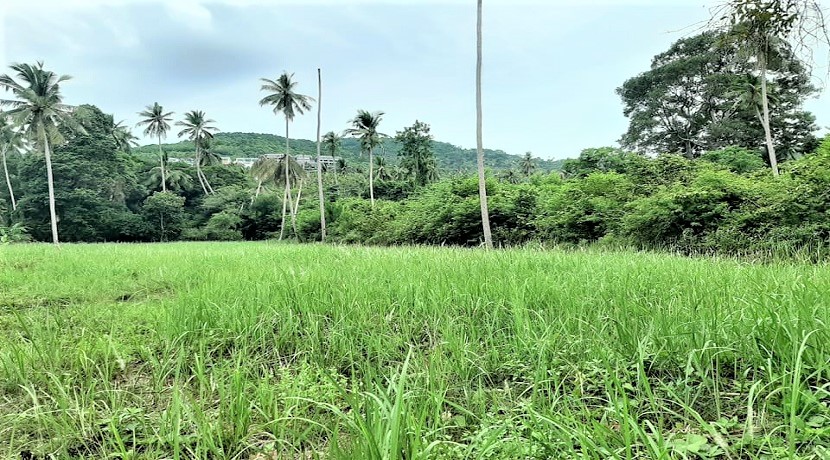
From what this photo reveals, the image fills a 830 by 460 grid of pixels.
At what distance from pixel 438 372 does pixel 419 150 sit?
36605 mm

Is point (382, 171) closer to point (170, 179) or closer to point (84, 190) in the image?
point (170, 179)

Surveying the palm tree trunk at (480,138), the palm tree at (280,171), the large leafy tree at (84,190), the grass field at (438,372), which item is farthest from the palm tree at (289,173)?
the grass field at (438,372)

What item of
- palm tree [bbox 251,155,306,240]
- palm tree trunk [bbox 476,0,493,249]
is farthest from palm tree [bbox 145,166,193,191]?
palm tree trunk [bbox 476,0,493,249]

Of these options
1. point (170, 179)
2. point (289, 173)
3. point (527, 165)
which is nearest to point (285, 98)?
point (289, 173)

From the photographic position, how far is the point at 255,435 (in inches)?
65.6

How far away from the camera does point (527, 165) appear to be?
57469 millimetres

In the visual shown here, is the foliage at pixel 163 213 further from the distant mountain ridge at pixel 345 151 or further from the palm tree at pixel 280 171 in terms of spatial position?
the distant mountain ridge at pixel 345 151

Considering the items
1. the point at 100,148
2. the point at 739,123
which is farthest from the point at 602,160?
the point at 100,148

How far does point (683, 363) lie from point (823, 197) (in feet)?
33.0

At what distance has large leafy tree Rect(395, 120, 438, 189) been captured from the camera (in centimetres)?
3725

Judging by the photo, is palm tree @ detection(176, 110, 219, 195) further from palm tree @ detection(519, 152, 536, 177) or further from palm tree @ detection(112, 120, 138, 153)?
palm tree @ detection(519, 152, 536, 177)

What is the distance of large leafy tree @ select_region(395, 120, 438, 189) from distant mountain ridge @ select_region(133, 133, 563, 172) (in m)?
18.1

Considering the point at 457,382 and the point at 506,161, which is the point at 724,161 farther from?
the point at 506,161

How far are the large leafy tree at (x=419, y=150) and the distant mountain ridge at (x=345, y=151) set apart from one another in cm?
1814
